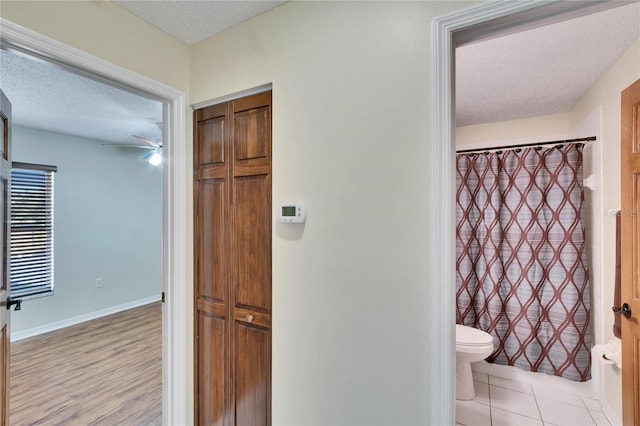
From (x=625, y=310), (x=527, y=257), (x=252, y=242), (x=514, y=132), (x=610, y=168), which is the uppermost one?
(x=514, y=132)

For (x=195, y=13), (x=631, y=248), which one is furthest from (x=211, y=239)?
(x=631, y=248)

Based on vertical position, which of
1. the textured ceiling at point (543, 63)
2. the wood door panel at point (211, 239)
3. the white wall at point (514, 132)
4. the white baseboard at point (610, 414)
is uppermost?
the textured ceiling at point (543, 63)

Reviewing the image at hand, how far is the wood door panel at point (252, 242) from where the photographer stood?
1.50 m

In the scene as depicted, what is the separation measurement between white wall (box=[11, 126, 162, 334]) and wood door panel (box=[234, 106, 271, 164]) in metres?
A: 3.47

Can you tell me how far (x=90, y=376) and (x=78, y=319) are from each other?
67.6 inches

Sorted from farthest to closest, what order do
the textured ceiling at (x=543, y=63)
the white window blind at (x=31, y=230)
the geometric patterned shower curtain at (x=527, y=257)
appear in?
the white window blind at (x=31, y=230), the geometric patterned shower curtain at (x=527, y=257), the textured ceiling at (x=543, y=63)

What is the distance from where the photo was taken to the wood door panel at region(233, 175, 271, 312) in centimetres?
150

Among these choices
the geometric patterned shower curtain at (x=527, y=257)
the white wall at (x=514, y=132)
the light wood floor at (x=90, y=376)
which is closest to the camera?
the light wood floor at (x=90, y=376)

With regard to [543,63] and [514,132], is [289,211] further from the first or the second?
[514,132]

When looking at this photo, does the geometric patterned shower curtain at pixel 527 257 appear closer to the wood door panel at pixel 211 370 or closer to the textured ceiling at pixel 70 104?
the wood door panel at pixel 211 370

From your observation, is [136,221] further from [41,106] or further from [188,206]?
[188,206]

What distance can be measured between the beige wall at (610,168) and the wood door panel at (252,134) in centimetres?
219

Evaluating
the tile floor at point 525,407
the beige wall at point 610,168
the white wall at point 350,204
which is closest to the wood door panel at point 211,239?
the white wall at point 350,204

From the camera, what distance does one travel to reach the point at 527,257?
2.50 metres
